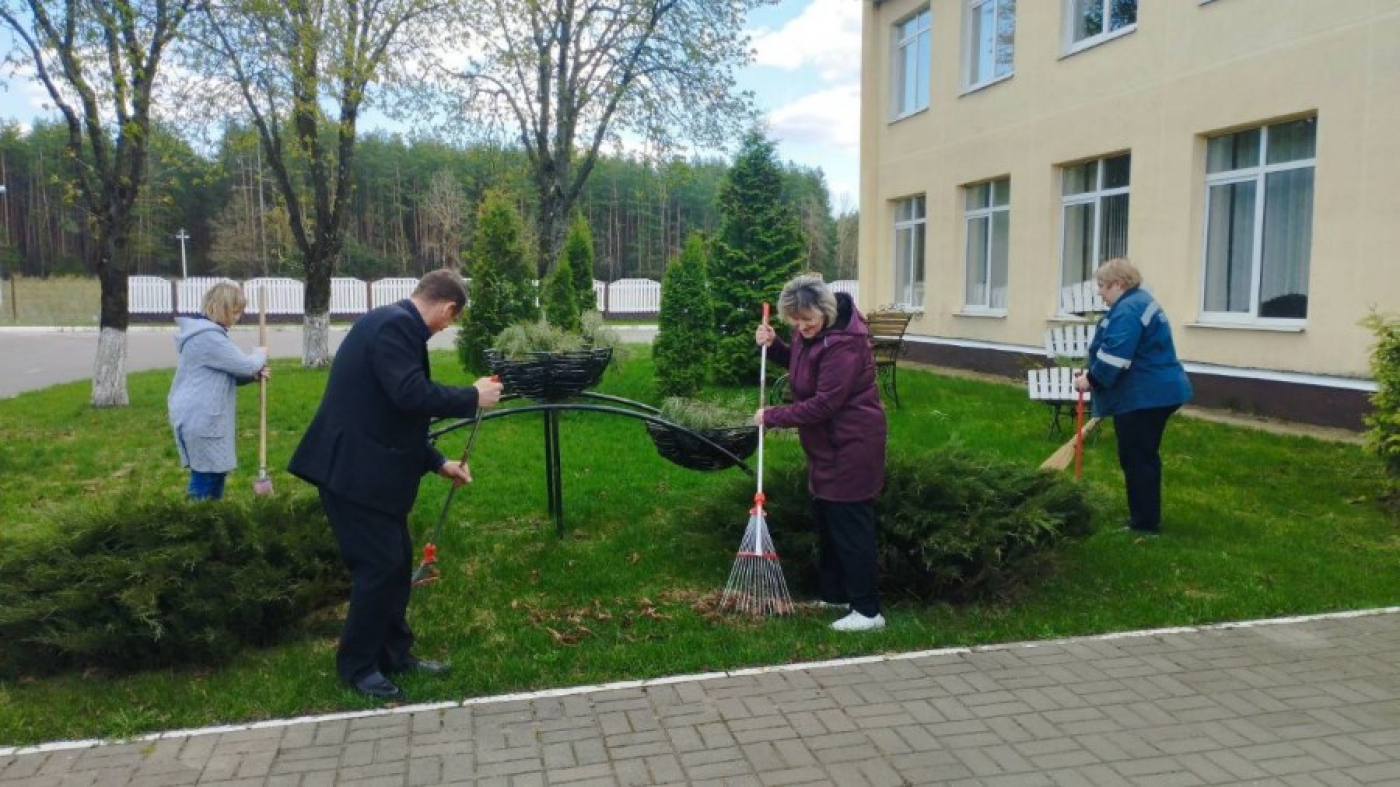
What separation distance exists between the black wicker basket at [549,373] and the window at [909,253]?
1439cm

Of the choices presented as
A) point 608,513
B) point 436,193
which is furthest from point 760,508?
point 436,193

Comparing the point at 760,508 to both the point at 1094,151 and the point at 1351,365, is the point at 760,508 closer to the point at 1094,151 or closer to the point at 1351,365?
the point at 1351,365

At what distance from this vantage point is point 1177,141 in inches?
485

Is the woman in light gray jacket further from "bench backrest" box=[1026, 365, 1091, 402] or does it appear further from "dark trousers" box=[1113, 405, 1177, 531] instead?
"bench backrest" box=[1026, 365, 1091, 402]

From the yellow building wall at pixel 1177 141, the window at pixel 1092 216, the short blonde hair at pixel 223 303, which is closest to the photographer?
the short blonde hair at pixel 223 303

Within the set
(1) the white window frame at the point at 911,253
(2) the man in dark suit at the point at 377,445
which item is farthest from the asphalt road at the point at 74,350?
(2) the man in dark suit at the point at 377,445

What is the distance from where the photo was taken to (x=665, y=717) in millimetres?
4023

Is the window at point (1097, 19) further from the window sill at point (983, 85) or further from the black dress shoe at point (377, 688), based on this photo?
the black dress shoe at point (377, 688)

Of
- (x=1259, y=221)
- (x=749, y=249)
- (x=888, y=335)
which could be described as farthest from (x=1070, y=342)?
(x=749, y=249)

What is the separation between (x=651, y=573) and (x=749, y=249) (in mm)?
10260

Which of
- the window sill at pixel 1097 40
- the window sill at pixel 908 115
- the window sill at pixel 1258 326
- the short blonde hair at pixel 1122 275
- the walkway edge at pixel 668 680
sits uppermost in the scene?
the window sill at pixel 908 115

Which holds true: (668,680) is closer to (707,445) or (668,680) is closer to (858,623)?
(858,623)

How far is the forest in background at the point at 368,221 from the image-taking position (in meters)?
53.4

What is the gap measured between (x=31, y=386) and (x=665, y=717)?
16.9 metres
